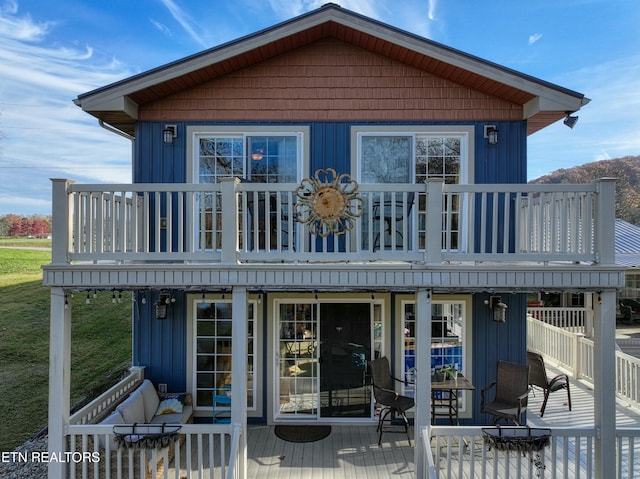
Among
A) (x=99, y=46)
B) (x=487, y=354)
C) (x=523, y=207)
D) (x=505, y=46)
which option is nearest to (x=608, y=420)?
(x=487, y=354)

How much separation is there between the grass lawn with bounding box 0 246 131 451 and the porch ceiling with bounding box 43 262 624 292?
0.62 meters

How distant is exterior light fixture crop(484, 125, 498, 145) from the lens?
6125mm

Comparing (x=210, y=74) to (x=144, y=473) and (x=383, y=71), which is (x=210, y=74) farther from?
(x=144, y=473)

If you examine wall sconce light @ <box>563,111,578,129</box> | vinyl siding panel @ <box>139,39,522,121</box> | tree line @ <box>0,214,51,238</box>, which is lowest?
tree line @ <box>0,214,51,238</box>

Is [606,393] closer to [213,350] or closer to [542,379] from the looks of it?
[542,379]

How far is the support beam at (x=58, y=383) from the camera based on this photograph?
4.41 m

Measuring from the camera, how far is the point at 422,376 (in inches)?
174

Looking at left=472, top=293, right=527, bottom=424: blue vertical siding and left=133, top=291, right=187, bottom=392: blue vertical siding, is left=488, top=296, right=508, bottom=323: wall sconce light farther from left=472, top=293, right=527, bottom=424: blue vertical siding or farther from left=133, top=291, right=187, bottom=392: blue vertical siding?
left=133, top=291, right=187, bottom=392: blue vertical siding

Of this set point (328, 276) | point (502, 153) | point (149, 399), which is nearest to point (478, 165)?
point (502, 153)

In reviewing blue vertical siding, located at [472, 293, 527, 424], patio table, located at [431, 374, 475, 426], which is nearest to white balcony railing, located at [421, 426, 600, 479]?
patio table, located at [431, 374, 475, 426]

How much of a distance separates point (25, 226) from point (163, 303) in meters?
26.0

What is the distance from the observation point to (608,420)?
4.34m

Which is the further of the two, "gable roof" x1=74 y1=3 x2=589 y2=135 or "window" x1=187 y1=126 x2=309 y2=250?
"window" x1=187 y1=126 x2=309 y2=250

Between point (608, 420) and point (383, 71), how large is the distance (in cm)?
543
